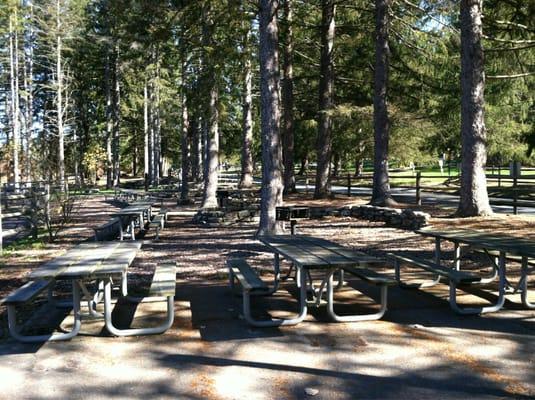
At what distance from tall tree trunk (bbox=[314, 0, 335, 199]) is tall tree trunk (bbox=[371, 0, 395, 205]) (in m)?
3.85

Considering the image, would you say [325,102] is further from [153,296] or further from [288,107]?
[153,296]

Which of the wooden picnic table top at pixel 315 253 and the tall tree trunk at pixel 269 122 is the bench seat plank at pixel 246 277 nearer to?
the wooden picnic table top at pixel 315 253

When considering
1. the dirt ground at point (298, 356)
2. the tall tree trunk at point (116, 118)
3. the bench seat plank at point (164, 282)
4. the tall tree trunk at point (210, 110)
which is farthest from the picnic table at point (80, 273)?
the tall tree trunk at point (116, 118)

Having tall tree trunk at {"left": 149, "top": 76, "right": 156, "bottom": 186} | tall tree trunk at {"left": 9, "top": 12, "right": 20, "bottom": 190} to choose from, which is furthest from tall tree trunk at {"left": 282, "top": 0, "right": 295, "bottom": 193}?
tall tree trunk at {"left": 9, "top": 12, "right": 20, "bottom": 190}

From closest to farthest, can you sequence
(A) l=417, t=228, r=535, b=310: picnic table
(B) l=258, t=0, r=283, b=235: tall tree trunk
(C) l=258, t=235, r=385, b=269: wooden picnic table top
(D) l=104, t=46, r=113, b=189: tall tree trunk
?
(C) l=258, t=235, r=385, b=269: wooden picnic table top → (A) l=417, t=228, r=535, b=310: picnic table → (B) l=258, t=0, r=283, b=235: tall tree trunk → (D) l=104, t=46, r=113, b=189: tall tree trunk

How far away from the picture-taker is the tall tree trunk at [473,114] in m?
11.9

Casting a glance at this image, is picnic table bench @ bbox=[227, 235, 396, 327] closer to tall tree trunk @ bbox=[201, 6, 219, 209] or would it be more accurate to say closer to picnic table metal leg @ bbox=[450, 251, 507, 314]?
picnic table metal leg @ bbox=[450, 251, 507, 314]

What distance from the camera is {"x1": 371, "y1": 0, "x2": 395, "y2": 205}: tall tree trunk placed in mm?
16000

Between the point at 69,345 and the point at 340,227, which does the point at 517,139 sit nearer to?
the point at 340,227

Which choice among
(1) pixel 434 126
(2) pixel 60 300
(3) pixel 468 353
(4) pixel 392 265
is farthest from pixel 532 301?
(1) pixel 434 126

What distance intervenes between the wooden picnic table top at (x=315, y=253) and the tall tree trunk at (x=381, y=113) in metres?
9.85

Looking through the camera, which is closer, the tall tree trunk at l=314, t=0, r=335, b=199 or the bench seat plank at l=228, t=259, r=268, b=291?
the bench seat plank at l=228, t=259, r=268, b=291

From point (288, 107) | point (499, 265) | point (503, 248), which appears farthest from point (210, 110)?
point (503, 248)

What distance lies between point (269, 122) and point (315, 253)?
6.24 m
